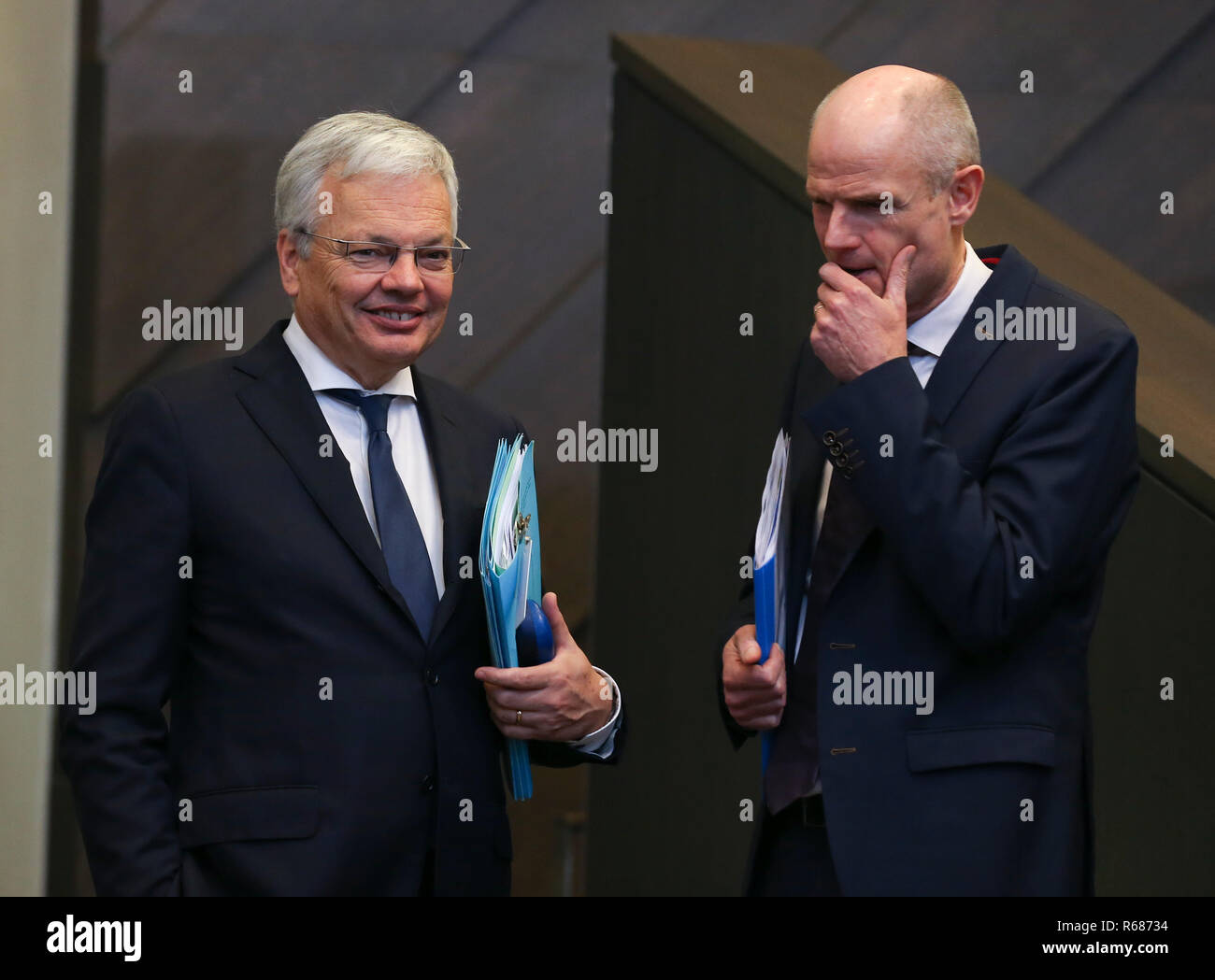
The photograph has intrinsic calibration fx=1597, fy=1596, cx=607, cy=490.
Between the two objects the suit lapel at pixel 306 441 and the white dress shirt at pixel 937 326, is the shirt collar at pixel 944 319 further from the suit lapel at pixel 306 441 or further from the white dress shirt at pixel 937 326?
the suit lapel at pixel 306 441

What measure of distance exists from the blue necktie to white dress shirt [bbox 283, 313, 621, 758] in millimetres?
13

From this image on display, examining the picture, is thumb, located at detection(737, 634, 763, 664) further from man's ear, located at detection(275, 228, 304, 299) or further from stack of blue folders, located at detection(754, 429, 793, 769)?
man's ear, located at detection(275, 228, 304, 299)

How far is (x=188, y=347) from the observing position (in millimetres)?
4785

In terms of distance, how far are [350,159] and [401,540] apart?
0.53 meters

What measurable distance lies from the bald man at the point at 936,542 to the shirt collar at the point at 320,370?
0.61 meters

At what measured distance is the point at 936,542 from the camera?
76.2 inches

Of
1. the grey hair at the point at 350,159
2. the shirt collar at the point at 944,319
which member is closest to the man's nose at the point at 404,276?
the grey hair at the point at 350,159

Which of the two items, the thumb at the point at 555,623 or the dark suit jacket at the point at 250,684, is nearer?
the dark suit jacket at the point at 250,684

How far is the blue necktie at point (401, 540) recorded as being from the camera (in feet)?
7.07

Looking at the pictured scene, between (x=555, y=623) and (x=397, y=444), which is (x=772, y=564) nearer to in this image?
(x=555, y=623)

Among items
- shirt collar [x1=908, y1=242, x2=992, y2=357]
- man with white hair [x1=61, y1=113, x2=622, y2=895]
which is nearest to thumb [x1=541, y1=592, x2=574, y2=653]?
man with white hair [x1=61, y1=113, x2=622, y2=895]

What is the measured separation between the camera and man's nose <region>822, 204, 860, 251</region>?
2.11 m

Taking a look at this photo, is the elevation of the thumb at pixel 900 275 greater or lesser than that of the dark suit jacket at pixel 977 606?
greater

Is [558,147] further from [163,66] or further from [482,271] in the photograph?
[163,66]
